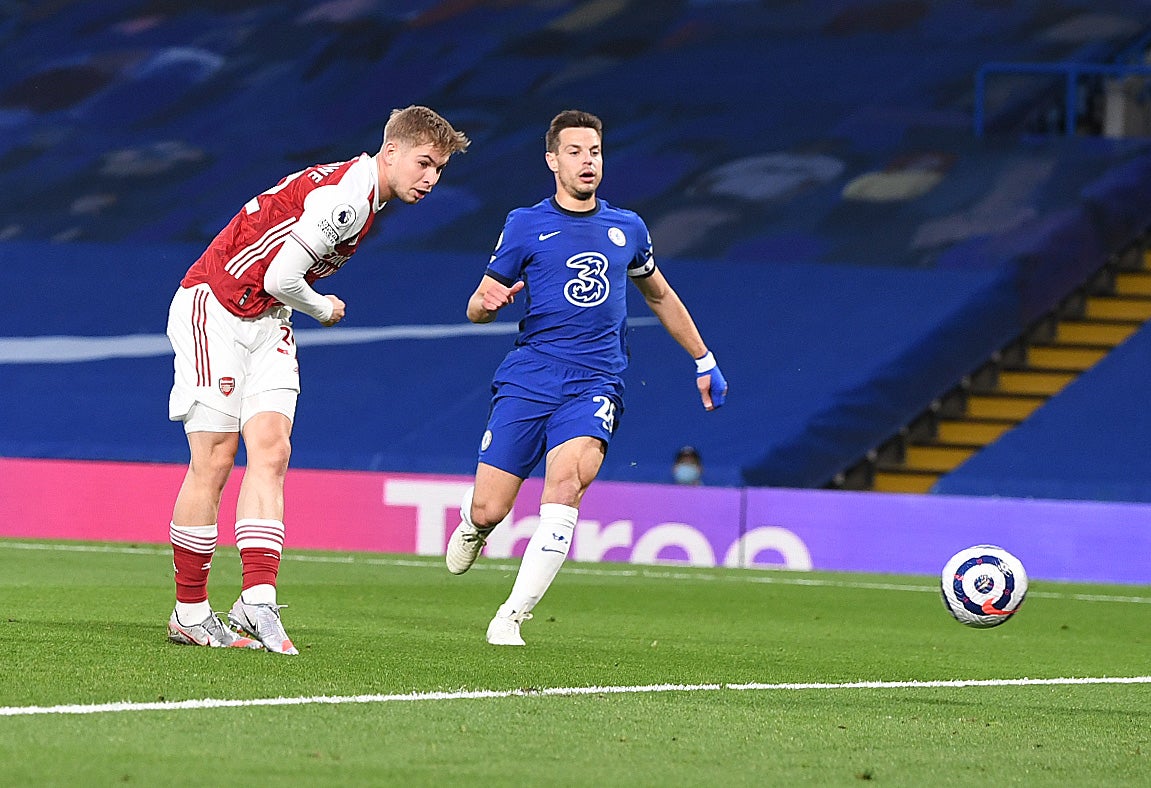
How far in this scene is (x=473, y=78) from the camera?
25.5 metres

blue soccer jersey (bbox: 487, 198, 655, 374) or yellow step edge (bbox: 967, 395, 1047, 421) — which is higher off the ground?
yellow step edge (bbox: 967, 395, 1047, 421)

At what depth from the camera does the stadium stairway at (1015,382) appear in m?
20.0

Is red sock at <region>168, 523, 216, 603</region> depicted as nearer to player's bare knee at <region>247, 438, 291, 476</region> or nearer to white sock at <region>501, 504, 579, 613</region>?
player's bare knee at <region>247, 438, 291, 476</region>

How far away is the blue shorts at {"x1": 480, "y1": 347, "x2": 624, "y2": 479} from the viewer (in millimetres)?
7738

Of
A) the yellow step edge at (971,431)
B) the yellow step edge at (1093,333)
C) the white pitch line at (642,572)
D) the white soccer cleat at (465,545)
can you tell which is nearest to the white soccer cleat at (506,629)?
the white soccer cleat at (465,545)

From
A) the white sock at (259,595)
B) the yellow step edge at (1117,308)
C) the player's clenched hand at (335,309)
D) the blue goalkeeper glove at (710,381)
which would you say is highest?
the yellow step edge at (1117,308)

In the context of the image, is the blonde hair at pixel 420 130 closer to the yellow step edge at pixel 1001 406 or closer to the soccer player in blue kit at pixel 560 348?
the soccer player in blue kit at pixel 560 348

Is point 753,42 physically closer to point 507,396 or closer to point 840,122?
point 840,122

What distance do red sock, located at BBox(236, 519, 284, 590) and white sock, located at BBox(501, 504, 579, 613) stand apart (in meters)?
0.98

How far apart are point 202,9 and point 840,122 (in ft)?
30.9

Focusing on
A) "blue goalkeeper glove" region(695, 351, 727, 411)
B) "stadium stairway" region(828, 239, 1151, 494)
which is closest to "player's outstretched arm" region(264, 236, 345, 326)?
"blue goalkeeper glove" region(695, 351, 727, 411)

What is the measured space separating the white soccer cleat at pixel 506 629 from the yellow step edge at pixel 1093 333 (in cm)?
1447

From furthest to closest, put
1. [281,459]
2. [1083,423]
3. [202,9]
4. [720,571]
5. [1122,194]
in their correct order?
[202,9] → [1122,194] → [1083,423] → [720,571] → [281,459]

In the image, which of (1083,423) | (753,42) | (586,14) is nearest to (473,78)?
(586,14)
